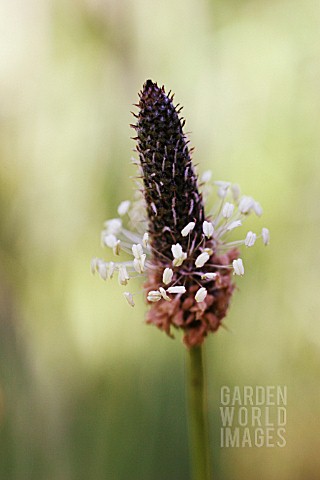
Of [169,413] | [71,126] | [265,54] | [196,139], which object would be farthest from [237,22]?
[169,413]

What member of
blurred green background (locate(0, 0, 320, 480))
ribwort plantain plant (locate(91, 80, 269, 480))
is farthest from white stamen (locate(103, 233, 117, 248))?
blurred green background (locate(0, 0, 320, 480))

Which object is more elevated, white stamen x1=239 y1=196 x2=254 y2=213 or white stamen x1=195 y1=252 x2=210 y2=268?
white stamen x1=239 y1=196 x2=254 y2=213

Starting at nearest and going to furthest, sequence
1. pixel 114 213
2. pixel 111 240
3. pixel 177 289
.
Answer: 1. pixel 177 289
2. pixel 111 240
3. pixel 114 213

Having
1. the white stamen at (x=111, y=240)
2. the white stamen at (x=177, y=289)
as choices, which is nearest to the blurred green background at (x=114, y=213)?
the white stamen at (x=111, y=240)

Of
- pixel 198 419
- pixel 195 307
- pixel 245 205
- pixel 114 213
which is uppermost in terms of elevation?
pixel 114 213

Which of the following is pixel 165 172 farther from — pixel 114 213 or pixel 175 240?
pixel 114 213

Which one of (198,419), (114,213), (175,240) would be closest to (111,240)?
(175,240)

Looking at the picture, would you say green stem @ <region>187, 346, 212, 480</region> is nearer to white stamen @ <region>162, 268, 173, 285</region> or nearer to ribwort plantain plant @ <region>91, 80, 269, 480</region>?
ribwort plantain plant @ <region>91, 80, 269, 480</region>
